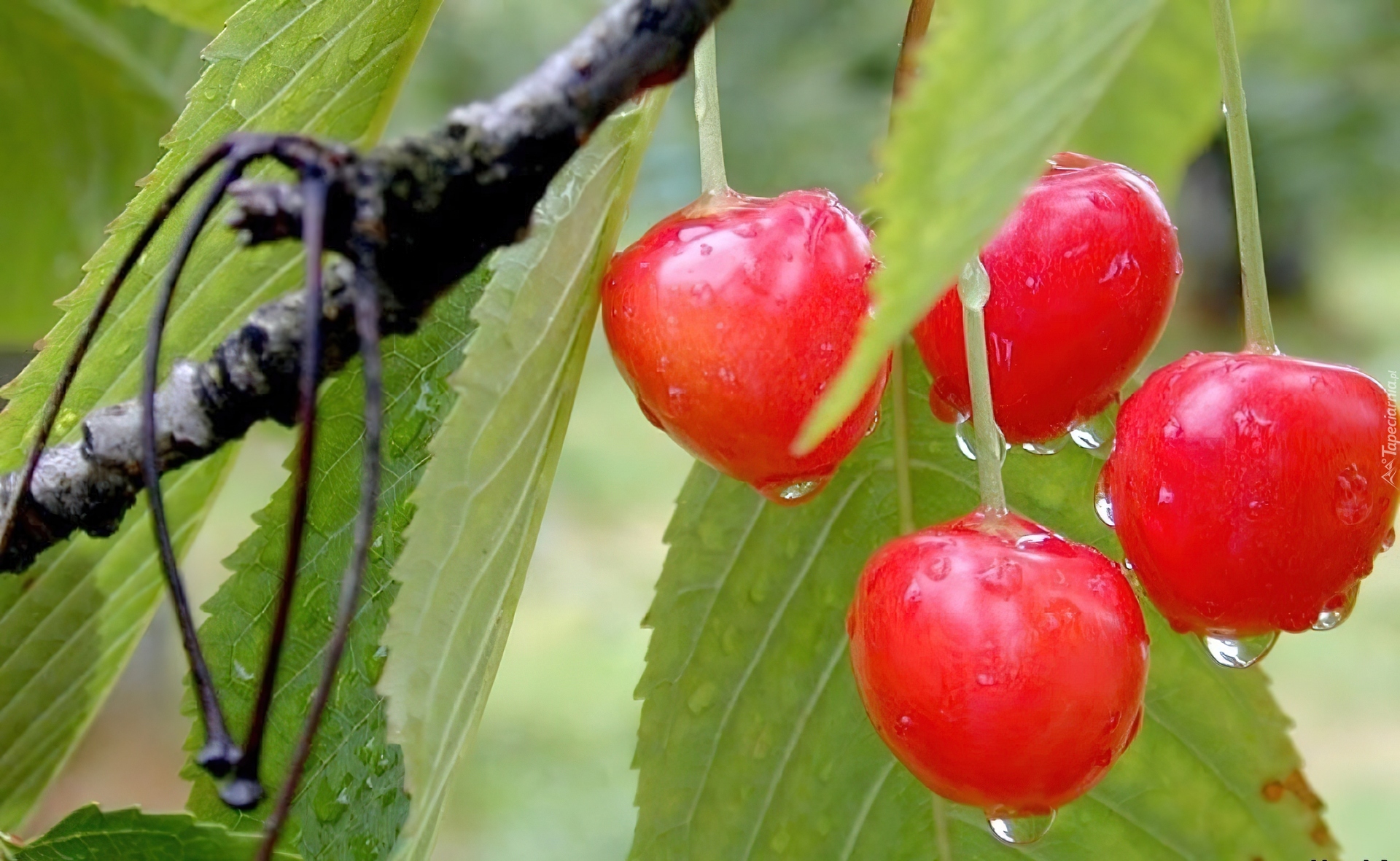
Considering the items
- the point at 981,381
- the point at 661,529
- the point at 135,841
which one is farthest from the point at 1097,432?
the point at 661,529

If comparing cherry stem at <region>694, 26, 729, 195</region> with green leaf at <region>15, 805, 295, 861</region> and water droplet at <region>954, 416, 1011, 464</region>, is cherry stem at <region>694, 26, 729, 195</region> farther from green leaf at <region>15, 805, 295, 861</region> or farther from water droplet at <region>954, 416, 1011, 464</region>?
green leaf at <region>15, 805, 295, 861</region>

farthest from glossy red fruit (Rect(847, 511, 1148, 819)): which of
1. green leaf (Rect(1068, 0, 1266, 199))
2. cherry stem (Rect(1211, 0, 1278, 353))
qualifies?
green leaf (Rect(1068, 0, 1266, 199))

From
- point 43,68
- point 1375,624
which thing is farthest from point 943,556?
point 1375,624

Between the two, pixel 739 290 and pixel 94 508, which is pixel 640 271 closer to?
pixel 739 290

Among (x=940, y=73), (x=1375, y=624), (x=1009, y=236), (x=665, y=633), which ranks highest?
(x=940, y=73)

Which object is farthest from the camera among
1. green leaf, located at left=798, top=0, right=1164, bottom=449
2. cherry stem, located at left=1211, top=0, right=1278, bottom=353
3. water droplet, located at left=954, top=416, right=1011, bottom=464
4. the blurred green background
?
the blurred green background

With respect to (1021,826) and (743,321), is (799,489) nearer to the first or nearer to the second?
(743,321)

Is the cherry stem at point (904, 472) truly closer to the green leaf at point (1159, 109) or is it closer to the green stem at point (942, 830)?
the green stem at point (942, 830)
